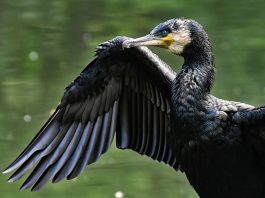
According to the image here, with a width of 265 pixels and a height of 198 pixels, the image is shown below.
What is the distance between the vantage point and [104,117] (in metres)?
8.52

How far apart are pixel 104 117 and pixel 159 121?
0.43 meters

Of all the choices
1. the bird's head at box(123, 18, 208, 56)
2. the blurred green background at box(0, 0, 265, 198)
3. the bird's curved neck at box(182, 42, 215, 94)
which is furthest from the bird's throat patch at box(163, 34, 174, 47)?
the blurred green background at box(0, 0, 265, 198)

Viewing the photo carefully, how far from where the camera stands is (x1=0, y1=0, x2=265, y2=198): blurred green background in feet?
31.7

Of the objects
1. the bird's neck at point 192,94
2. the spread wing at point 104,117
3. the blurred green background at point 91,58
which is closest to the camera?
the bird's neck at point 192,94

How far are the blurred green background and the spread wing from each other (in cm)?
97

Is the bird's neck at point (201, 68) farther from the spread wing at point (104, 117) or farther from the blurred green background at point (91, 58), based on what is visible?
the blurred green background at point (91, 58)

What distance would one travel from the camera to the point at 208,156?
739 cm

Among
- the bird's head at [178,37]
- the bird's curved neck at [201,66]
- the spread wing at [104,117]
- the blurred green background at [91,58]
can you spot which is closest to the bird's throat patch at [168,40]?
the bird's head at [178,37]

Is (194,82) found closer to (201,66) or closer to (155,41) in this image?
(201,66)

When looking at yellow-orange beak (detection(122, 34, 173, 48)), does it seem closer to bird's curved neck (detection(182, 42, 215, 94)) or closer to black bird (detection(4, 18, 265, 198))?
black bird (detection(4, 18, 265, 198))

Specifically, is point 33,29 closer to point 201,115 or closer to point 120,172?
point 120,172

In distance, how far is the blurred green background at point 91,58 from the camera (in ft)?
31.7

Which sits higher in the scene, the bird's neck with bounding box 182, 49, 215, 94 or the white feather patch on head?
the white feather patch on head

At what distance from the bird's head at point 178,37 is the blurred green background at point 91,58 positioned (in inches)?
84.7
